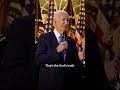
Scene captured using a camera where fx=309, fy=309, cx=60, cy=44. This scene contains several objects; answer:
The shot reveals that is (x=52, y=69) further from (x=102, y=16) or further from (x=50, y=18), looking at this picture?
(x=102, y=16)

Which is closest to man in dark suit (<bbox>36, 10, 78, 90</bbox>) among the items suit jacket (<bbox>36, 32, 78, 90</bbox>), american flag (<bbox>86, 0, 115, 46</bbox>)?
suit jacket (<bbox>36, 32, 78, 90</bbox>)

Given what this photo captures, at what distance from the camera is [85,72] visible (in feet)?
10.5

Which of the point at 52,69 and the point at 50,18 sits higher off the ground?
the point at 50,18

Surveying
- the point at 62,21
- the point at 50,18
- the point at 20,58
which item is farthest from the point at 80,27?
the point at 20,58

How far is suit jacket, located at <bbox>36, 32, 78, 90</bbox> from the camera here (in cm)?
315

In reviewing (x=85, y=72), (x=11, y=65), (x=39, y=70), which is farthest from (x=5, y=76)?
(x=85, y=72)

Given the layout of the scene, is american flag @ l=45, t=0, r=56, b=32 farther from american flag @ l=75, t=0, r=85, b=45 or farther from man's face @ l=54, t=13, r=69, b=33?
american flag @ l=75, t=0, r=85, b=45

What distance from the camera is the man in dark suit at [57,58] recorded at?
315cm

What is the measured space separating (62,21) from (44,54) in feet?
1.28

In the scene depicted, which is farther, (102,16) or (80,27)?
(102,16)

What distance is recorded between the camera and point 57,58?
315cm

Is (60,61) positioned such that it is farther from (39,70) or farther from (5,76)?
(5,76)

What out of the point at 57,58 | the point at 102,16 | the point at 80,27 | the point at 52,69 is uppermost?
the point at 102,16

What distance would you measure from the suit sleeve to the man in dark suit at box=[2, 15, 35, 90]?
67 millimetres
